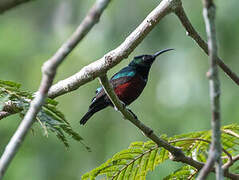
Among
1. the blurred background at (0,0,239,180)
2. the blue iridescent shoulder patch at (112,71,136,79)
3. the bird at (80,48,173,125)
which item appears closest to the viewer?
the bird at (80,48,173,125)

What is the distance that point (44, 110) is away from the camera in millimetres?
2904

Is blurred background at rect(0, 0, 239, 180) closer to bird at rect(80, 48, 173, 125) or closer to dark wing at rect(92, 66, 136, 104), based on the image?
bird at rect(80, 48, 173, 125)

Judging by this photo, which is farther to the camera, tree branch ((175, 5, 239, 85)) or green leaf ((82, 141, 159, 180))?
tree branch ((175, 5, 239, 85))

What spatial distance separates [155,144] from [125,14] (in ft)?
37.1

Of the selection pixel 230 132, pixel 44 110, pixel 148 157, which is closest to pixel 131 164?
pixel 148 157

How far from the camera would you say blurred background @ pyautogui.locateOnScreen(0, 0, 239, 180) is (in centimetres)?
1163

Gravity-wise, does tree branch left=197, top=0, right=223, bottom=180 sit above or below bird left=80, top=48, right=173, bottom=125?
below

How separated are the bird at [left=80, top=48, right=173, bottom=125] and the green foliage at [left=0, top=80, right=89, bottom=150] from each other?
292 centimetres

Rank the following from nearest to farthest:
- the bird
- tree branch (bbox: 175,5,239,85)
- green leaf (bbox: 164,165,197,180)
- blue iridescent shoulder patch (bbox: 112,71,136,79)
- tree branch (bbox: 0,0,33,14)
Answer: tree branch (bbox: 0,0,33,14), green leaf (bbox: 164,165,197,180), tree branch (bbox: 175,5,239,85), the bird, blue iridescent shoulder patch (bbox: 112,71,136,79)

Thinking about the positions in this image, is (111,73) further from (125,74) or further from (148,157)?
(148,157)

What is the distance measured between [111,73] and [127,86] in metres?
6.45

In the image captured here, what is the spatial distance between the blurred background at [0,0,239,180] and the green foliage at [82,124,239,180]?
6.51m

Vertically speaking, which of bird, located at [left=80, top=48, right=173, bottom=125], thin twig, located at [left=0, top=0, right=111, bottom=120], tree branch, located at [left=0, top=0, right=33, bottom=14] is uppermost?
bird, located at [left=80, top=48, right=173, bottom=125]

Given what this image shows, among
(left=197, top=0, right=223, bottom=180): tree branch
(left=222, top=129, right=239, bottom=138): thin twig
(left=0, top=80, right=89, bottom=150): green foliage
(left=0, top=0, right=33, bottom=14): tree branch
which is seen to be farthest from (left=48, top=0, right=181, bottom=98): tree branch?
(left=0, top=0, right=33, bottom=14): tree branch
